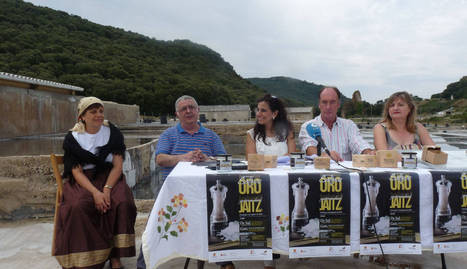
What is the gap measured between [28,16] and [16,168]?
7882 cm

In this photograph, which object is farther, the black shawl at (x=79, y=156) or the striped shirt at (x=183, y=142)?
the striped shirt at (x=183, y=142)

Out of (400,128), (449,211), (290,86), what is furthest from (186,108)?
(290,86)

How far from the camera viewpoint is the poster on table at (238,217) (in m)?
1.83

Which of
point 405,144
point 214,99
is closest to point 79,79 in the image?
point 214,99

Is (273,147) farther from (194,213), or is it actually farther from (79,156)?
(79,156)

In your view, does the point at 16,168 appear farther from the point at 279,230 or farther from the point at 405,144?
the point at 405,144

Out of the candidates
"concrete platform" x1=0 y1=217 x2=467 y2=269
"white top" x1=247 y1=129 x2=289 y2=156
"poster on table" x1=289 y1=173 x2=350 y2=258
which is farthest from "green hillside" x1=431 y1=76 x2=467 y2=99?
"poster on table" x1=289 y1=173 x2=350 y2=258

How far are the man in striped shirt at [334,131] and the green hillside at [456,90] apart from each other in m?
90.2

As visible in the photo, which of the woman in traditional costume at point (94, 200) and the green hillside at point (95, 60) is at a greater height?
the green hillside at point (95, 60)

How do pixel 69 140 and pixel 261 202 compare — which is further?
pixel 69 140

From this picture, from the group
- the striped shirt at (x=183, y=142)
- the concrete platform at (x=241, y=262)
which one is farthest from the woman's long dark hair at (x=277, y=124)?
the concrete platform at (x=241, y=262)

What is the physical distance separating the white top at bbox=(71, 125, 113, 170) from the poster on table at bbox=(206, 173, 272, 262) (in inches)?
53.9

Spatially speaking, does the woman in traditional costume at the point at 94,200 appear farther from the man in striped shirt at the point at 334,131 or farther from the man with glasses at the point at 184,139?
the man in striped shirt at the point at 334,131

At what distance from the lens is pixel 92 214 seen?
7.80 ft
